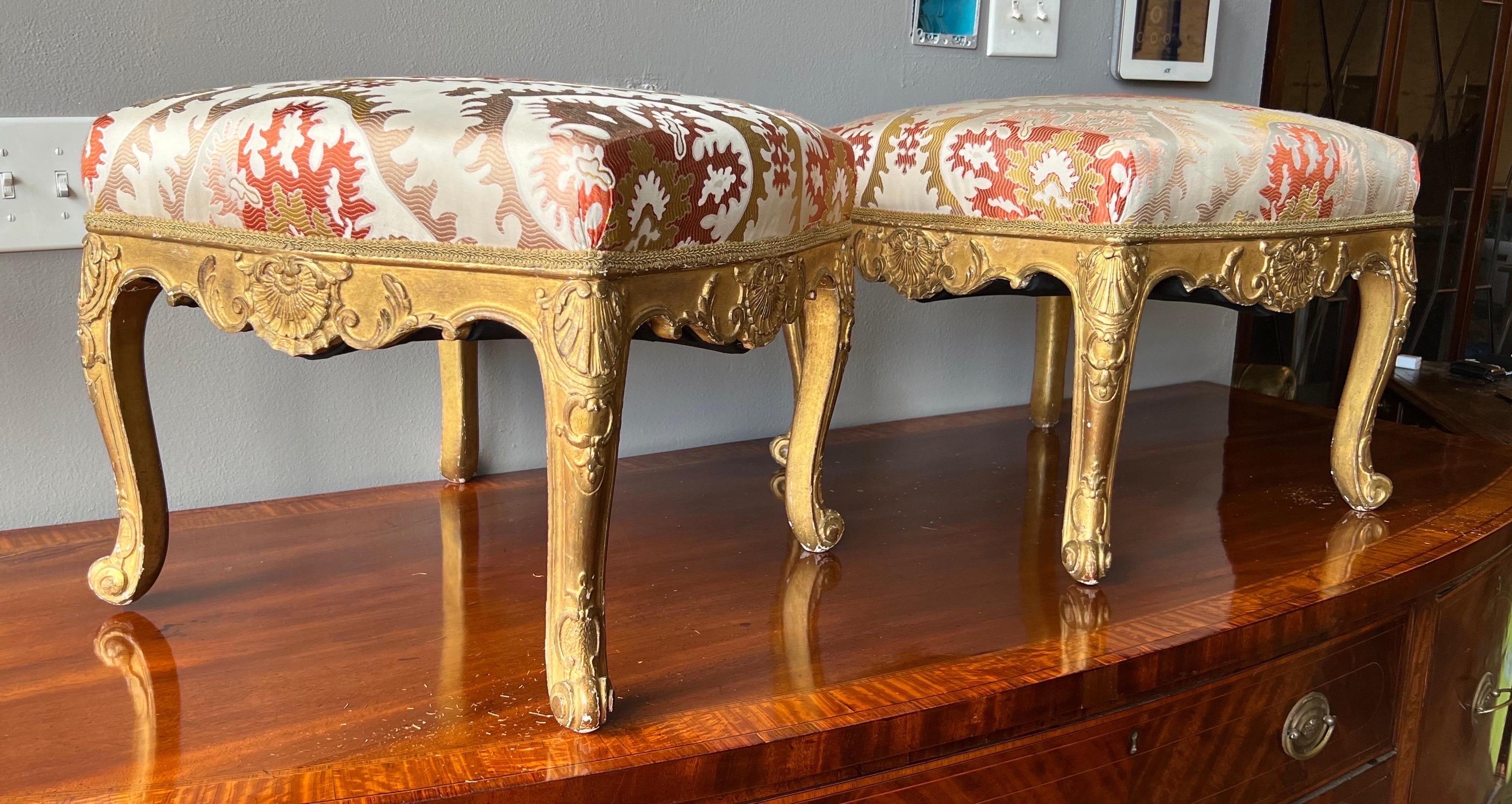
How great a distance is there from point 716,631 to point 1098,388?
13.7 inches

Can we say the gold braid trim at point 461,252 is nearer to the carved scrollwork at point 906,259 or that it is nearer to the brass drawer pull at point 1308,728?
the carved scrollwork at point 906,259

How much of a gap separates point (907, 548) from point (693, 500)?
0.77 feet

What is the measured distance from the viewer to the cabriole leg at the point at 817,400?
3.04 feet

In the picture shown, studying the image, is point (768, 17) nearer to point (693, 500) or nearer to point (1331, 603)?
point (693, 500)

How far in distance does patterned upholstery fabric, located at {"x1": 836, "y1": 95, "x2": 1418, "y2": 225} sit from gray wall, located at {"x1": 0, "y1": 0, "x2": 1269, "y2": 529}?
304 millimetres

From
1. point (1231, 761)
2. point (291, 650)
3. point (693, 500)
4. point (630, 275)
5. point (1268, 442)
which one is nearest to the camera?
point (630, 275)

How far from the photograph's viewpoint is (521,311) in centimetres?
64

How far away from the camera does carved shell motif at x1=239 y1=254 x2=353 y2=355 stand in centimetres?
67

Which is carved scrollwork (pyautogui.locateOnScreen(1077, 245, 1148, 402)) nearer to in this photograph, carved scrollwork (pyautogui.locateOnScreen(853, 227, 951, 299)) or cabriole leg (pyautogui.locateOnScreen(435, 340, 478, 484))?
carved scrollwork (pyautogui.locateOnScreen(853, 227, 951, 299))

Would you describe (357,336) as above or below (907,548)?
above

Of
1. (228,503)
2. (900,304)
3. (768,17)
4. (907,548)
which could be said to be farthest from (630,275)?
(900,304)

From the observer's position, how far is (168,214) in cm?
72

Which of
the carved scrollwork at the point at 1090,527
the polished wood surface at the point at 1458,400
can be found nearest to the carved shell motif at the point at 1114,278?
the carved scrollwork at the point at 1090,527

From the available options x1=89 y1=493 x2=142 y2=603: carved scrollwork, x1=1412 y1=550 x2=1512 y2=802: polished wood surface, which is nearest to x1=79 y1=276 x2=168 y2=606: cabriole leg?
x1=89 y1=493 x2=142 y2=603: carved scrollwork
